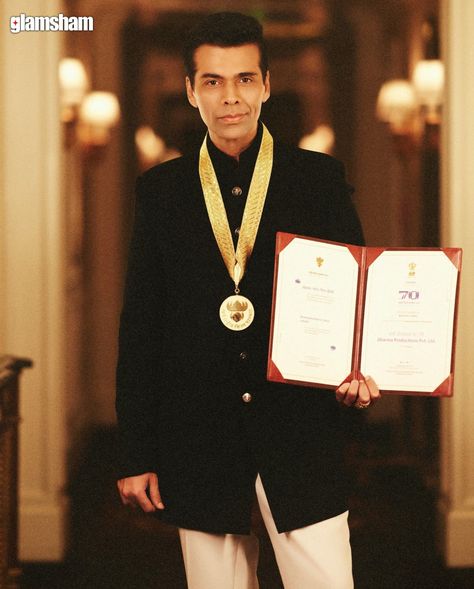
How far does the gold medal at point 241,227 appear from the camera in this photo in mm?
1938

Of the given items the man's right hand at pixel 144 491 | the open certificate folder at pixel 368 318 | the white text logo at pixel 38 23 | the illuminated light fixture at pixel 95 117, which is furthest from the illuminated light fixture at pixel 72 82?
the open certificate folder at pixel 368 318

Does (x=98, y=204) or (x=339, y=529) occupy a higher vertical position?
(x=98, y=204)

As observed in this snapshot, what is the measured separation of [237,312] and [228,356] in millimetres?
97

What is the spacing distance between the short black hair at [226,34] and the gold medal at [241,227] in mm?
195

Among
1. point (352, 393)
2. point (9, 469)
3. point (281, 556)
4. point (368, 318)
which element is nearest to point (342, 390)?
point (352, 393)

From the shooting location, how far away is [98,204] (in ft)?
24.3

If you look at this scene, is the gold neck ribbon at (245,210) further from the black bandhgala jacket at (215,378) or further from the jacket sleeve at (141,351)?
the jacket sleeve at (141,351)

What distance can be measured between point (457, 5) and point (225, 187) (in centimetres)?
228

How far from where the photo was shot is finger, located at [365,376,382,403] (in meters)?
1.88

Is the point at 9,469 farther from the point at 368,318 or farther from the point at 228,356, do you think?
the point at 368,318

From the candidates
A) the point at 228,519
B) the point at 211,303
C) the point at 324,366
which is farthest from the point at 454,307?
the point at 228,519

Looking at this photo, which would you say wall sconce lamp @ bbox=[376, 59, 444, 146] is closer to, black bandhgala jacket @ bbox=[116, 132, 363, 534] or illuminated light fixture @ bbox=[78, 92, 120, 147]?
illuminated light fixture @ bbox=[78, 92, 120, 147]

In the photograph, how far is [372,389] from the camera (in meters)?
1.88

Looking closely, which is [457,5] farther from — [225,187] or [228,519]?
[228,519]
